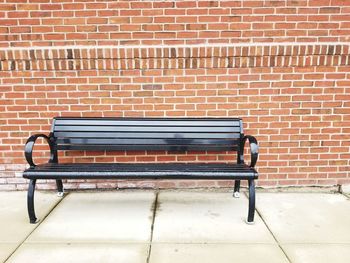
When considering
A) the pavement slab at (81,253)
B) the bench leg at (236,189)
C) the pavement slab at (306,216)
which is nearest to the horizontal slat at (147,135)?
the bench leg at (236,189)

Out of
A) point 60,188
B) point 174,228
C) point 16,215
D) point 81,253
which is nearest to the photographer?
point 81,253

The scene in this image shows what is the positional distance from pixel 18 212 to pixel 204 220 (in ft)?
5.95

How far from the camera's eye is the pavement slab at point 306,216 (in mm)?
2574

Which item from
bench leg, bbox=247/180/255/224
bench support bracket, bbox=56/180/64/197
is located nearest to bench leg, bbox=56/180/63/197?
bench support bracket, bbox=56/180/64/197

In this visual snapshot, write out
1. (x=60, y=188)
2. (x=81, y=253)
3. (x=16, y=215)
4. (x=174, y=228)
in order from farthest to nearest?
(x=60, y=188), (x=16, y=215), (x=174, y=228), (x=81, y=253)

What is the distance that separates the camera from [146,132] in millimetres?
3256

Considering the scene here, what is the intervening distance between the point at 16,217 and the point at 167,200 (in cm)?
147

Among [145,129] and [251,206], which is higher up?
[145,129]

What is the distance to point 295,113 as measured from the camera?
11.2 feet

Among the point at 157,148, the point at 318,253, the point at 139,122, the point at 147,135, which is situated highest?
the point at 139,122

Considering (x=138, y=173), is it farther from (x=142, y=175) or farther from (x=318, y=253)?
(x=318, y=253)

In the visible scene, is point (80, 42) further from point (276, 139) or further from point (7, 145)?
point (276, 139)

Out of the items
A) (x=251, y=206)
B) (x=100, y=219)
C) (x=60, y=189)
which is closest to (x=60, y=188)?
(x=60, y=189)

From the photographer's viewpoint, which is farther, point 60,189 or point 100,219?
point 60,189
